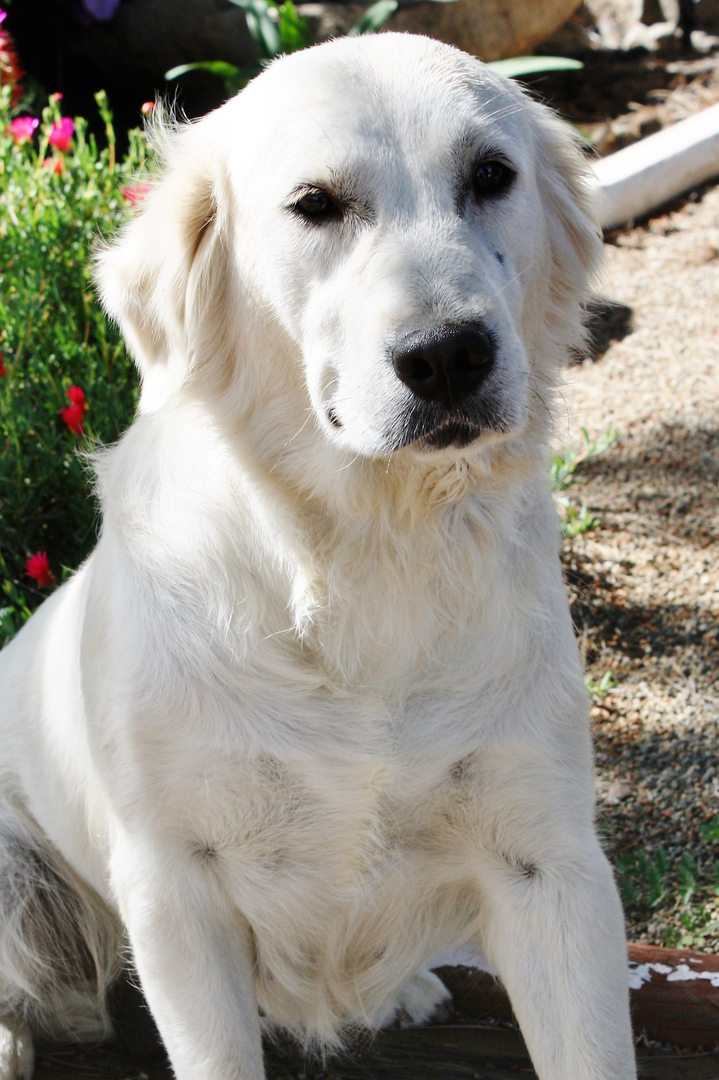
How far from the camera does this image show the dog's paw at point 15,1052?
240cm

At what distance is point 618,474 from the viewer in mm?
4352

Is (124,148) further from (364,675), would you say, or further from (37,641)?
(364,675)

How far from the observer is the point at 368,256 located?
1.75 meters

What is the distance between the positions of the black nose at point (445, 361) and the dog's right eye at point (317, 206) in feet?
1.10

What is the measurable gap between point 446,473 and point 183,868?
0.83 m

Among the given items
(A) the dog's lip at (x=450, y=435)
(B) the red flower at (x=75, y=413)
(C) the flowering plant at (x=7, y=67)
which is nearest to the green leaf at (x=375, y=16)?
(C) the flowering plant at (x=7, y=67)

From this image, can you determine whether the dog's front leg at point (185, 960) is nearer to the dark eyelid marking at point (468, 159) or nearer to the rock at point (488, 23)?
the dark eyelid marking at point (468, 159)

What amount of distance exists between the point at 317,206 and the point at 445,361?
1.31 ft

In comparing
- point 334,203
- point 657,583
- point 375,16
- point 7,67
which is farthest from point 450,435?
point 375,16

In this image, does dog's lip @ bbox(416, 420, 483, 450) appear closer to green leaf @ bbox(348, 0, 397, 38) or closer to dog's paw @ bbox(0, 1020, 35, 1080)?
dog's paw @ bbox(0, 1020, 35, 1080)

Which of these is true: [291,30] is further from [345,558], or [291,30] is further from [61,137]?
[345,558]

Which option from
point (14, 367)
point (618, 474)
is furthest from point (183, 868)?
point (618, 474)

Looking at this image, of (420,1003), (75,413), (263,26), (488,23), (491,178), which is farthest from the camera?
(488,23)

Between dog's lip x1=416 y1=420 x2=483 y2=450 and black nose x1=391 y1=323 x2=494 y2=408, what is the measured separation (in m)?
0.04
